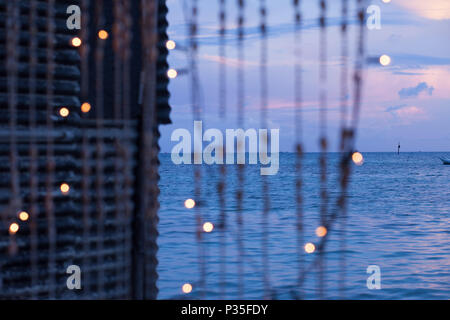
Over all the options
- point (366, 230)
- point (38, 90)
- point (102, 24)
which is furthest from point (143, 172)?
point (366, 230)

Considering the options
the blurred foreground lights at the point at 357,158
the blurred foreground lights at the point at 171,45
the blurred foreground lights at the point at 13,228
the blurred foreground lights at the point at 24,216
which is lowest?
the blurred foreground lights at the point at 13,228

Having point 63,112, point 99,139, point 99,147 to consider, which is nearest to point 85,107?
point 63,112

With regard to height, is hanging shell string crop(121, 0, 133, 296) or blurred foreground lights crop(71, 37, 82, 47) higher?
blurred foreground lights crop(71, 37, 82, 47)

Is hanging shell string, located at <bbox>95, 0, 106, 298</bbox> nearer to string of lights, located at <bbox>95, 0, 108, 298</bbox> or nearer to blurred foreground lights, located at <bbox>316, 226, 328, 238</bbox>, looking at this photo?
string of lights, located at <bbox>95, 0, 108, 298</bbox>

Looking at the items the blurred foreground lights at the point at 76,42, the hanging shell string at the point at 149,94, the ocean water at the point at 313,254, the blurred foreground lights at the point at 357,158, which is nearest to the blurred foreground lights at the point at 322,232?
the ocean water at the point at 313,254

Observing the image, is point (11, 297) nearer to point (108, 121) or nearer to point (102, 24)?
point (108, 121)

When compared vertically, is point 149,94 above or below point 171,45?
below

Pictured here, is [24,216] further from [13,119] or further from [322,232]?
[322,232]

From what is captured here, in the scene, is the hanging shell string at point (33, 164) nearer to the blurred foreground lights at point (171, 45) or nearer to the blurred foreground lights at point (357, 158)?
the blurred foreground lights at point (171, 45)

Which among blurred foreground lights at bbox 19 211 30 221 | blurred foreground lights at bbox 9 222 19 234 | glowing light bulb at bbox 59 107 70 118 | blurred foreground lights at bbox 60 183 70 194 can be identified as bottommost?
blurred foreground lights at bbox 9 222 19 234

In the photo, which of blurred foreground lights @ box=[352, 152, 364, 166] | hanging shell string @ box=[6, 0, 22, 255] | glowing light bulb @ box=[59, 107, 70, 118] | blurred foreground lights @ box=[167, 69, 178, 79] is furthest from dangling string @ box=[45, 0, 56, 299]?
blurred foreground lights @ box=[352, 152, 364, 166]

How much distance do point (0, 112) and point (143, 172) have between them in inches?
59.0
